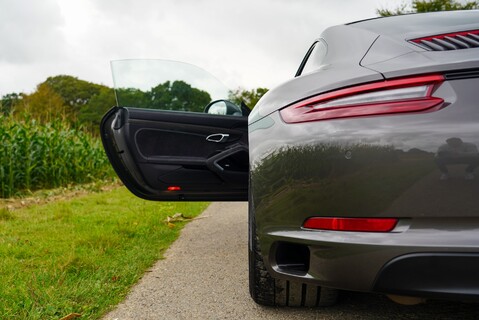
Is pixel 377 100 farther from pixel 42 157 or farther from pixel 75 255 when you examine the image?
pixel 42 157

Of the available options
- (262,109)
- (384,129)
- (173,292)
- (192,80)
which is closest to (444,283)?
(384,129)

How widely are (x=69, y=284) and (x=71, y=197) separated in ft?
17.5

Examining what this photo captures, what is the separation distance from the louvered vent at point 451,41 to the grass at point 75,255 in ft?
6.30

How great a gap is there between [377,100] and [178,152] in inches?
81.8

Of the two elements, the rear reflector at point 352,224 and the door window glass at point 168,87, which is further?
the door window glass at point 168,87

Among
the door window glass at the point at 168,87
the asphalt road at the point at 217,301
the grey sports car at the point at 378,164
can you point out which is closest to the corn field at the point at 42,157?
the door window glass at the point at 168,87

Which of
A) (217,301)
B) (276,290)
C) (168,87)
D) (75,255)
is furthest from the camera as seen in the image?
(168,87)

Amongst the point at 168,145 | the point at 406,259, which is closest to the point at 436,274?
the point at 406,259

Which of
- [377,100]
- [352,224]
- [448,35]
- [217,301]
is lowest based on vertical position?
[217,301]

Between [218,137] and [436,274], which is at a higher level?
[218,137]

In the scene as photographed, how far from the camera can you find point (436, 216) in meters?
1.60

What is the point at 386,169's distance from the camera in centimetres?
163

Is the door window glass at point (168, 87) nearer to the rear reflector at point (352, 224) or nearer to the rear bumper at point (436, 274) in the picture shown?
the rear reflector at point (352, 224)

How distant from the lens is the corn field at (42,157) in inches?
302
